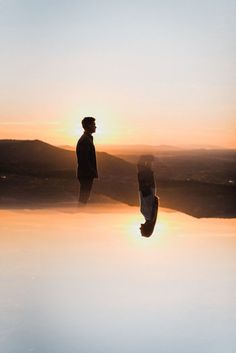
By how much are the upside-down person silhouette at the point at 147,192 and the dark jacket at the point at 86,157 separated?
3.96 feet

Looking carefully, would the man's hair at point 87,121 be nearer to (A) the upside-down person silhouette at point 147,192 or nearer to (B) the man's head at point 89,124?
(B) the man's head at point 89,124

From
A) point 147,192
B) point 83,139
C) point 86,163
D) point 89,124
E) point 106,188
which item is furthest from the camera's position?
point 106,188

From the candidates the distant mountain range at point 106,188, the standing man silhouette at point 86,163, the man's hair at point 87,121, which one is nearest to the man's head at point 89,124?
the man's hair at point 87,121

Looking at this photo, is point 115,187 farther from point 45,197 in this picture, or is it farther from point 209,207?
point 45,197

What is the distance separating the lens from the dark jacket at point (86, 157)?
1138cm

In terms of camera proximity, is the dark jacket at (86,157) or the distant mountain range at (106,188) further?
the distant mountain range at (106,188)

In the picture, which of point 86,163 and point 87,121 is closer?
point 87,121

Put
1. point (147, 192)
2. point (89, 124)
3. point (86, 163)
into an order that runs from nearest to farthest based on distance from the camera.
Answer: point (147, 192) → point (89, 124) → point (86, 163)

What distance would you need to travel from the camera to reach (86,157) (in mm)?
11602

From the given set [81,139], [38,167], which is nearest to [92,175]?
[81,139]

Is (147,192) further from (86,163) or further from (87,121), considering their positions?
(87,121)

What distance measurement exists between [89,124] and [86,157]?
882mm

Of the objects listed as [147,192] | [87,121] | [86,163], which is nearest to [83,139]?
[86,163]

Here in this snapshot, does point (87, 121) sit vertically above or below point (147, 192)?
above
